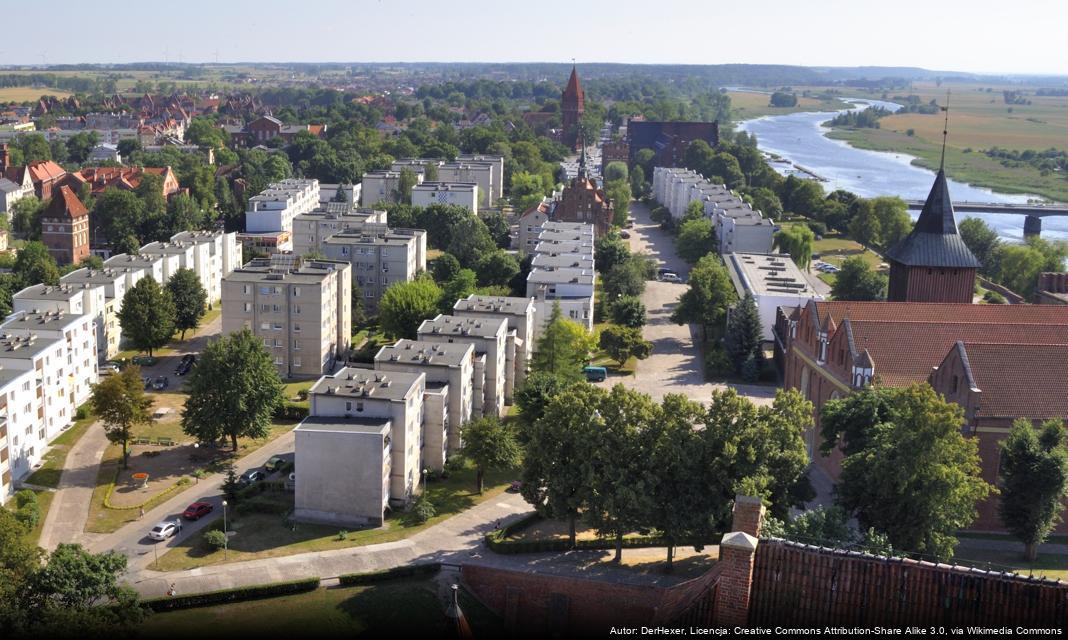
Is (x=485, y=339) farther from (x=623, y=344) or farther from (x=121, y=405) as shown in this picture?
(x=121, y=405)

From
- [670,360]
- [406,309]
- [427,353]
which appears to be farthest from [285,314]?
[670,360]

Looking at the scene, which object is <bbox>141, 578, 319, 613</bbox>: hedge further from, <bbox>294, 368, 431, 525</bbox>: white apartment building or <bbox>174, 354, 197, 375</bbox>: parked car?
<bbox>174, 354, 197, 375</bbox>: parked car

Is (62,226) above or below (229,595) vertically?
above

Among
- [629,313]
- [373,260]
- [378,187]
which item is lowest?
[629,313]

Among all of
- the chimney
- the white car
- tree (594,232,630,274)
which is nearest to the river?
tree (594,232,630,274)

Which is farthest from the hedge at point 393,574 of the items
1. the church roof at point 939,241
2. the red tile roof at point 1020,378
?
the church roof at point 939,241

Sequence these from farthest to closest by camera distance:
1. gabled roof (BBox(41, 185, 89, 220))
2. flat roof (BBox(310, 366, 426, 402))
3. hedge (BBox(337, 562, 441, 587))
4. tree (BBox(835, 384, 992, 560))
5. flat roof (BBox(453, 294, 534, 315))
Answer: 1. gabled roof (BBox(41, 185, 89, 220))
2. flat roof (BBox(453, 294, 534, 315))
3. flat roof (BBox(310, 366, 426, 402))
4. hedge (BBox(337, 562, 441, 587))
5. tree (BBox(835, 384, 992, 560))
